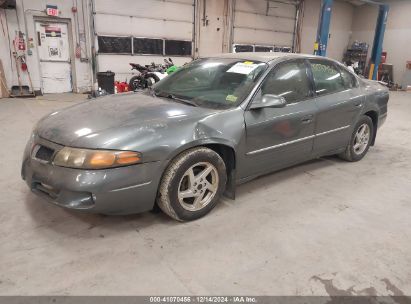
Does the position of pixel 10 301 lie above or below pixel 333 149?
below

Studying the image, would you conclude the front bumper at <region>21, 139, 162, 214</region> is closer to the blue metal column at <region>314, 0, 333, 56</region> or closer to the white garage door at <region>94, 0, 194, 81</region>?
the white garage door at <region>94, 0, 194, 81</region>

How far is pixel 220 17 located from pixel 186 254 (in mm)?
10512

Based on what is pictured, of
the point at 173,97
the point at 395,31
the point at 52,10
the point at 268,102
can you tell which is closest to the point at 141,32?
the point at 52,10

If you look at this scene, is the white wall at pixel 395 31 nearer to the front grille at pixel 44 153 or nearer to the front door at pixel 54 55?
the front door at pixel 54 55

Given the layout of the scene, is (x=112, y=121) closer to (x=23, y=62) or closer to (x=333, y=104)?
(x=333, y=104)

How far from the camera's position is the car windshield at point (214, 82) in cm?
275

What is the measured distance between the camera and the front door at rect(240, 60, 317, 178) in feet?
9.05

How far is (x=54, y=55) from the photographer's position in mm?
8969

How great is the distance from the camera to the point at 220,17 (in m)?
11.2

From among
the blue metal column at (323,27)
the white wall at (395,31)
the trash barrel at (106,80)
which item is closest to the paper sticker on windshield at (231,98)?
the trash barrel at (106,80)

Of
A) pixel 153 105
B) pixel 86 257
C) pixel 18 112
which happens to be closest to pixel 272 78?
pixel 153 105

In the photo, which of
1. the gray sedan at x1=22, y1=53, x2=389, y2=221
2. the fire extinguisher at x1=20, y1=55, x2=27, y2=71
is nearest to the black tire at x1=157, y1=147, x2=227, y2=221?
the gray sedan at x1=22, y1=53, x2=389, y2=221

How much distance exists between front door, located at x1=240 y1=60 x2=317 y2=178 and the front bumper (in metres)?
0.90

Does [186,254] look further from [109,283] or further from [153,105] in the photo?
[153,105]
